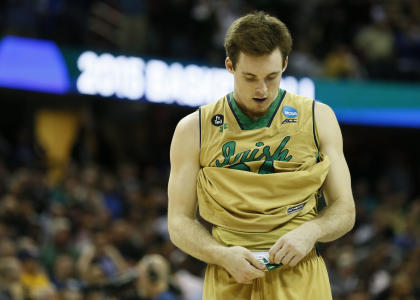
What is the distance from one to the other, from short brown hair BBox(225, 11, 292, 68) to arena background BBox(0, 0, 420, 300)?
5431 millimetres

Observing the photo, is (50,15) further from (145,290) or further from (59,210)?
(145,290)

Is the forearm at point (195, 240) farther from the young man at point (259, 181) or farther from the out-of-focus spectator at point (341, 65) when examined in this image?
the out-of-focus spectator at point (341, 65)

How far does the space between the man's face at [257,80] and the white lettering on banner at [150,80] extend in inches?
377

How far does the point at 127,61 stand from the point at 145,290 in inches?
233

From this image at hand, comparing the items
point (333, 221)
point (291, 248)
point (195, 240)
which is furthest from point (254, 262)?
point (333, 221)

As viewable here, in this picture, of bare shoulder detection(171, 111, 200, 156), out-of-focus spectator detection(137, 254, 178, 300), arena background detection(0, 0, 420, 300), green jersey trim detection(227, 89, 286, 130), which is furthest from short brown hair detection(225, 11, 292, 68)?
arena background detection(0, 0, 420, 300)

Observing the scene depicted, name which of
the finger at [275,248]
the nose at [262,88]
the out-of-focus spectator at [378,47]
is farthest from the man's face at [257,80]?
the out-of-focus spectator at [378,47]

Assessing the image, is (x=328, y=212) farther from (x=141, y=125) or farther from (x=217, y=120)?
(x=141, y=125)

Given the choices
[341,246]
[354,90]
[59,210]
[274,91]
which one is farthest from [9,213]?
[274,91]

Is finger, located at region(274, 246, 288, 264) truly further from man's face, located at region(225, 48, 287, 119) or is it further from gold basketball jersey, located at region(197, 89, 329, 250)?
man's face, located at region(225, 48, 287, 119)

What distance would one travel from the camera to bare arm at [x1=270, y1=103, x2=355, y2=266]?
2.92m

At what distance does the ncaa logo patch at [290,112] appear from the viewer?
3.26 metres

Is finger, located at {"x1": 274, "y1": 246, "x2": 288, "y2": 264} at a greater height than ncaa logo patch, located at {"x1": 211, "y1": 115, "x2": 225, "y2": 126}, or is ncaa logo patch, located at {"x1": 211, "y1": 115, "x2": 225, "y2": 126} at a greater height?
ncaa logo patch, located at {"x1": 211, "y1": 115, "x2": 225, "y2": 126}

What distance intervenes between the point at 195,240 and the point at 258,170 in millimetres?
387
